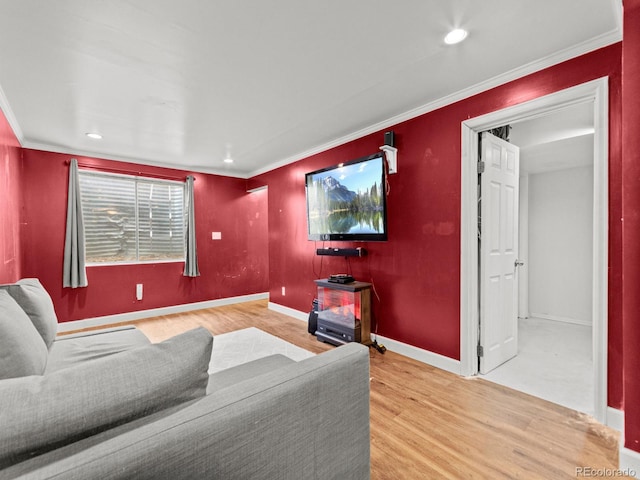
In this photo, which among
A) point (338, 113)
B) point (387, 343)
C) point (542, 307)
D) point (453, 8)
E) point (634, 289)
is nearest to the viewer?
point (634, 289)

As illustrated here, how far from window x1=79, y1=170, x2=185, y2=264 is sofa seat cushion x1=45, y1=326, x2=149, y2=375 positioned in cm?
265

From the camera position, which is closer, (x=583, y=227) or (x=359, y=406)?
(x=359, y=406)

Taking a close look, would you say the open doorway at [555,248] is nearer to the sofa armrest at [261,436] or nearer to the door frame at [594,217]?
the door frame at [594,217]

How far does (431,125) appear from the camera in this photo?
2.81 meters

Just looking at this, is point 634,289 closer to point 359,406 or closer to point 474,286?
point 474,286

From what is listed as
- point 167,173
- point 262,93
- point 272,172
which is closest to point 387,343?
point 262,93

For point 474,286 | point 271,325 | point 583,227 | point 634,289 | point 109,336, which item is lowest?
point 271,325

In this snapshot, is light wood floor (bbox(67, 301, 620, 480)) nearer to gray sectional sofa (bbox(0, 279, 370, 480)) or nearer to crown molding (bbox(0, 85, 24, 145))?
gray sectional sofa (bbox(0, 279, 370, 480))

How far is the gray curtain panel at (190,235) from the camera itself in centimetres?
498

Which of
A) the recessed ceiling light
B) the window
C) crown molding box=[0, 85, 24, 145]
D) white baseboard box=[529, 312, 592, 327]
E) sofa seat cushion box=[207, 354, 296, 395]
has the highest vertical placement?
the recessed ceiling light

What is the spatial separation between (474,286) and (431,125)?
1.57 metres

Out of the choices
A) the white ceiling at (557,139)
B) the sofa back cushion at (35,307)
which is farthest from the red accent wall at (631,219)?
the sofa back cushion at (35,307)

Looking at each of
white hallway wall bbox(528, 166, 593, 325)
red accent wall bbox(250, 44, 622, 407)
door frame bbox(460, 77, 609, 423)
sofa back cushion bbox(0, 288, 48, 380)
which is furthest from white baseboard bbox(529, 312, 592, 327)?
sofa back cushion bbox(0, 288, 48, 380)

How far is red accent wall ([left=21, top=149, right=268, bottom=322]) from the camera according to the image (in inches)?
151
